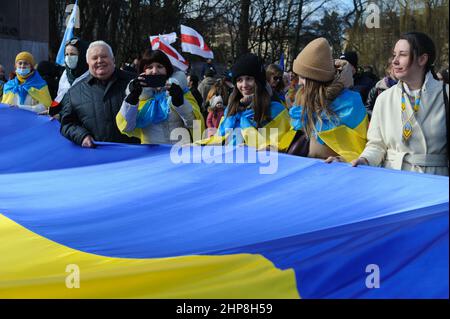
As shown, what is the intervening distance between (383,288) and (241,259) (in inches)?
21.4

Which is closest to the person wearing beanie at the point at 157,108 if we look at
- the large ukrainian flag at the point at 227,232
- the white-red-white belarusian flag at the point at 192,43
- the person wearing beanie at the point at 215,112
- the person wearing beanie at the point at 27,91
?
the large ukrainian flag at the point at 227,232

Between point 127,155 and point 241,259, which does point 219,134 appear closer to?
point 127,155

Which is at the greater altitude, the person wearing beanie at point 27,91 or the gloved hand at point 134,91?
the gloved hand at point 134,91

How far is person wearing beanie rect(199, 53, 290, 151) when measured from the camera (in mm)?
4777

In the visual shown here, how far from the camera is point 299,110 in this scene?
4395mm

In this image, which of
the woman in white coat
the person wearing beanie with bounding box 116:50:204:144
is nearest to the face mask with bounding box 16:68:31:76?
the person wearing beanie with bounding box 116:50:204:144

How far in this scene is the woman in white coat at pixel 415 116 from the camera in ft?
11.5

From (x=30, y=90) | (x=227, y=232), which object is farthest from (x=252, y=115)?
(x=30, y=90)

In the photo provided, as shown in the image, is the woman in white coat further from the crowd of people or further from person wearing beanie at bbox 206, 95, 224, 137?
person wearing beanie at bbox 206, 95, 224, 137

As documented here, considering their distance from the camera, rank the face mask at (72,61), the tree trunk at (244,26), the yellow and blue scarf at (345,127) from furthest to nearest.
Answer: the tree trunk at (244,26)
the face mask at (72,61)
the yellow and blue scarf at (345,127)

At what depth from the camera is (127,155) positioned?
4.97 metres

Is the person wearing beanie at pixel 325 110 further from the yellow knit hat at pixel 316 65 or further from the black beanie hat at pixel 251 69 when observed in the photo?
the black beanie hat at pixel 251 69

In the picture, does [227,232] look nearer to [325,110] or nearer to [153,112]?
[325,110]

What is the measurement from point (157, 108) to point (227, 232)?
2247 millimetres
